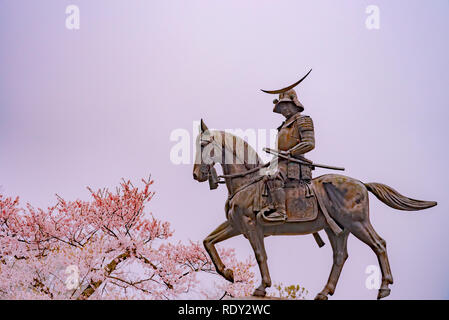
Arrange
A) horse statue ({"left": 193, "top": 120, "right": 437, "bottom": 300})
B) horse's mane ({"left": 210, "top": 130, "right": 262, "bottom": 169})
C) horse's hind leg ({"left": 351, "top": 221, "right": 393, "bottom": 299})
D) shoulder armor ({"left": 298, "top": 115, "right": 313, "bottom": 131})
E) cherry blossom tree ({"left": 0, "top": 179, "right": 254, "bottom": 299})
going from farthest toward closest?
cherry blossom tree ({"left": 0, "top": 179, "right": 254, "bottom": 299})
horse's mane ({"left": 210, "top": 130, "right": 262, "bottom": 169})
shoulder armor ({"left": 298, "top": 115, "right": 313, "bottom": 131})
horse statue ({"left": 193, "top": 120, "right": 437, "bottom": 300})
horse's hind leg ({"left": 351, "top": 221, "right": 393, "bottom": 299})

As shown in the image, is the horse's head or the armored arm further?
the horse's head

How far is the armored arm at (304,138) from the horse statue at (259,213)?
0.95 ft

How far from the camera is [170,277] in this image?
629 cm

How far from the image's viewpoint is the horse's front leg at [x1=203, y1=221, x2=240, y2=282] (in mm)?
4688

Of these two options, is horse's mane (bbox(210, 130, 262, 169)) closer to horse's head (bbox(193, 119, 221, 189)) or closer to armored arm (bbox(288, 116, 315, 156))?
horse's head (bbox(193, 119, 221, 189))

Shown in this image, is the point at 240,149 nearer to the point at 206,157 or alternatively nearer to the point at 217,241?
the point at 206,157

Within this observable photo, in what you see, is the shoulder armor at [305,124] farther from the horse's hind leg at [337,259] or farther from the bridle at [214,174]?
the horse's hind leg at [337,259]

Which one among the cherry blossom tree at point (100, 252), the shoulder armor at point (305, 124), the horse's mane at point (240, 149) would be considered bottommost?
the cherry blossom tree at point (100, 252)

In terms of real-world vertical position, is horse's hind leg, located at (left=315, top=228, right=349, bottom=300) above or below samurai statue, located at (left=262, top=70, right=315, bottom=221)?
below

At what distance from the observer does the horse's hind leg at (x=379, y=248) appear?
4.45m

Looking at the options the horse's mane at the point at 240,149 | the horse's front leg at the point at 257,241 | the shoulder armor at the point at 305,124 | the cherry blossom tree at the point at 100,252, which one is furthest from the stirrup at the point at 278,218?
the cherry blossom tree at the point at 100,252

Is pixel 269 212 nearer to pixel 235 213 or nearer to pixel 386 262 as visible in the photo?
pixel 235 213

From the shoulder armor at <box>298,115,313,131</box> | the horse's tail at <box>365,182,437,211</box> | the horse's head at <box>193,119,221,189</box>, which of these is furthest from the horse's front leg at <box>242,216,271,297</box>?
the horse's tail at <box>365,182,437,211</box>
